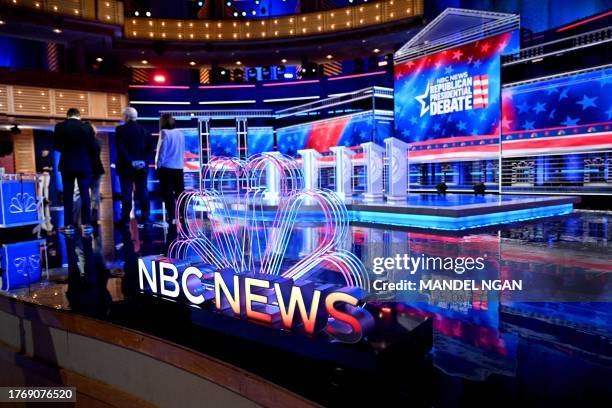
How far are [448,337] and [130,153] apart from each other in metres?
4.35

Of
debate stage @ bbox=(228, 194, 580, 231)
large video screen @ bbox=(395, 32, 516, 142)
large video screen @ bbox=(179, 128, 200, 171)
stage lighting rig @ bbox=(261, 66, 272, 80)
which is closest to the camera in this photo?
debate stage @ bbox=(228, 194, 580, 231)

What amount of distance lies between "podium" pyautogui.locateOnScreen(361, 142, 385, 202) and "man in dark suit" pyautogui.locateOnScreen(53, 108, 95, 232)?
393 cm

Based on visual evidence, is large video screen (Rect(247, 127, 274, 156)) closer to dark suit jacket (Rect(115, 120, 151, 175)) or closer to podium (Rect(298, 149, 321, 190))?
podium (Rect(298, 149, 321, 190))

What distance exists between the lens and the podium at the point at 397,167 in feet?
21.0

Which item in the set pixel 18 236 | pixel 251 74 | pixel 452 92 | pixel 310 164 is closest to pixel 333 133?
pixel 452 92

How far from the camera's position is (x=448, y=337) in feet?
5.22

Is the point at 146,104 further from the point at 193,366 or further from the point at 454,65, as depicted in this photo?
the point at 193,366

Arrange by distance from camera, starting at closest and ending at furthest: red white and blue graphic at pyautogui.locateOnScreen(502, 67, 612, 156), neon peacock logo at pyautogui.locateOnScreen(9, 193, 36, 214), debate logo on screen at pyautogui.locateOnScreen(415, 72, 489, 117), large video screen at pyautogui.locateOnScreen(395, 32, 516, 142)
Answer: neon peacock logo at pyautogui.locateOnScreen(9, 193, 36, 214) < red white and blue graphic at pyautogui.locateOnScreen(502, 67, 612, 156) < large video screen at pyautogui.locateOnScreen(395, 32, 516, 142) < debate logo on screen at pyautogui.locateOnScreen(415, 72, 489, 117)

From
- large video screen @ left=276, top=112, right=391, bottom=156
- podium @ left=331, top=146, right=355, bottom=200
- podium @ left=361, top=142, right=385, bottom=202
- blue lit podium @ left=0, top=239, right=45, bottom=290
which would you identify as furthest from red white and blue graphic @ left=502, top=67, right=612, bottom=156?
blue lit podium @ left=0, top=239, right=45, bottom=290

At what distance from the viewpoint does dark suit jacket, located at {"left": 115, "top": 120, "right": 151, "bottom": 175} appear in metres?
4.80

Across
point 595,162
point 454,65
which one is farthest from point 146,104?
point 595,162

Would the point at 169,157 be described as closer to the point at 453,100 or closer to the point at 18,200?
the point at 18,200

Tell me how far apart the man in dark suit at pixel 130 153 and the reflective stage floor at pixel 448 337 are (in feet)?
6.41

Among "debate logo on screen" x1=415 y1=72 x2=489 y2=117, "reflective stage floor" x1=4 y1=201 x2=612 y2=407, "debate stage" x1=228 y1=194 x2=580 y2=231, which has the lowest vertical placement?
"reflective stage floor" x1=4 y1=201 x2=612 y2=407
